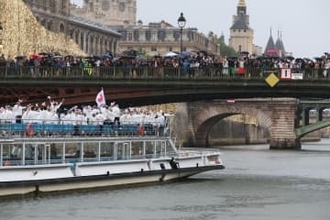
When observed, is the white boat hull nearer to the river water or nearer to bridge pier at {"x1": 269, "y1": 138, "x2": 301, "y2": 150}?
the river water

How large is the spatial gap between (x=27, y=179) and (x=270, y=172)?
23.1 m

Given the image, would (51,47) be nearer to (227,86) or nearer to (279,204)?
(227,86)

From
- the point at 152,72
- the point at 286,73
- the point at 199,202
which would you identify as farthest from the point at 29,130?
the point at 286,73

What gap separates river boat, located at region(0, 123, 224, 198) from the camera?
144ft

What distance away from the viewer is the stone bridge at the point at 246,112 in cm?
11494

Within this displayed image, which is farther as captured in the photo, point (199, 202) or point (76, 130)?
point (76, 130)

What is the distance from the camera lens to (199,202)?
4453 centimetres

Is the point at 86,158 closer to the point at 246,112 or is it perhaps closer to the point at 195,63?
the point at 195,63

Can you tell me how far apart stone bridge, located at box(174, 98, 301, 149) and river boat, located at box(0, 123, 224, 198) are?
5994 centimetres

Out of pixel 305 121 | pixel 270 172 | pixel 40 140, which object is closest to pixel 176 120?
pixel 305 121

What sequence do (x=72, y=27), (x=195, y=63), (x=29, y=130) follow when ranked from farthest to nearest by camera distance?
(x=72, y=27)
(x=195, y=63)
(x=29, y=130)

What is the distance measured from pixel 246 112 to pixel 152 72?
5692 centimetres

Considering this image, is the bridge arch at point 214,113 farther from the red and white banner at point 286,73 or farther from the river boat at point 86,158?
the river boat at point 86,158

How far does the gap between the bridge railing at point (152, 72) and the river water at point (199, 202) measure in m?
5.30
